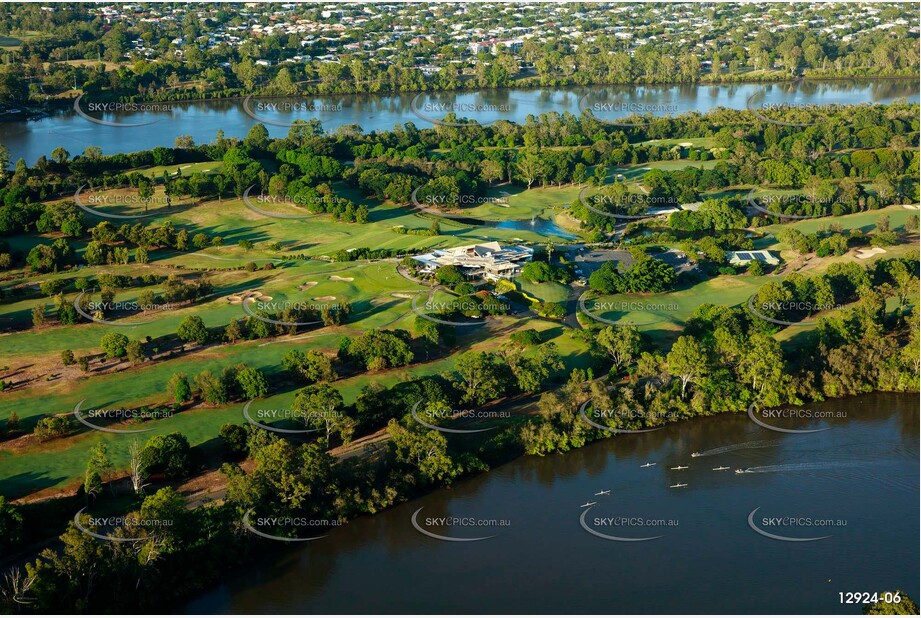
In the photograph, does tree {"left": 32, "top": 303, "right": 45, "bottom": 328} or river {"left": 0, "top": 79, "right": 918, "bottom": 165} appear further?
river {"left": 0, "top": 79, "right": 918, "bottom": 165}

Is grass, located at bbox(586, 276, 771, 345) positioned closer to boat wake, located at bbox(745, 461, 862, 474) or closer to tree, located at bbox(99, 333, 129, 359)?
boat wake, located at bbox(745, 461, 862, 474)

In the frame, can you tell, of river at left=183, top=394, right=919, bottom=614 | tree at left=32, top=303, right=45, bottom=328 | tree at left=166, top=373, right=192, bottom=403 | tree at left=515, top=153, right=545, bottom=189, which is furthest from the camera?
tree at left=515, top=153, right=545, bottom=189

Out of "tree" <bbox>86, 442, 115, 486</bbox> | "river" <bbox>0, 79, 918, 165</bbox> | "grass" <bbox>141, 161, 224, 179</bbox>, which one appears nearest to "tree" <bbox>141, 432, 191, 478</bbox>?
"tree" <bbox>86, 442, 115, 486</bbox>

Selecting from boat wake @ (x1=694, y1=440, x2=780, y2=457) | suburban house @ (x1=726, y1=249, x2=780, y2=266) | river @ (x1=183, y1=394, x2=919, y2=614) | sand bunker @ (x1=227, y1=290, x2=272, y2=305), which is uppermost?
sand bunker @ (x1=227, y1=290, x2=272, y2=305)

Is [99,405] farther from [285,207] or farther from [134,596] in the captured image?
[285,207]

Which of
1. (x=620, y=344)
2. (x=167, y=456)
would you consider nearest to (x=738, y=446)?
(x=620, y=344)
